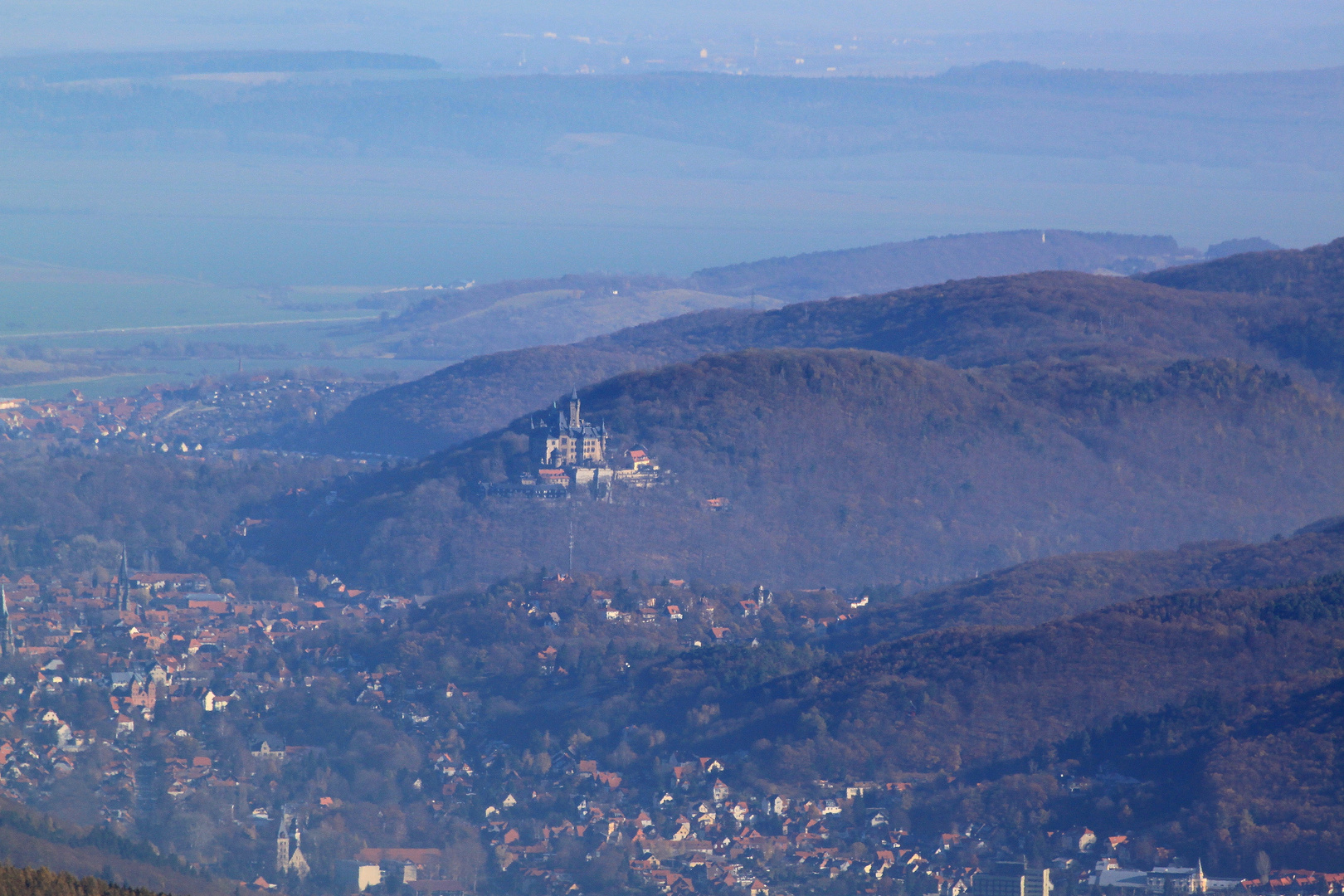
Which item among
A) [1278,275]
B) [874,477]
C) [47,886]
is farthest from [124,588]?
[1278,275]

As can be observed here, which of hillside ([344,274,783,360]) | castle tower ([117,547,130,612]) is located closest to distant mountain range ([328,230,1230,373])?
hillside ([344,274,783,360])

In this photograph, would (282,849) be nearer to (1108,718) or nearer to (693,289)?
(1108,718)

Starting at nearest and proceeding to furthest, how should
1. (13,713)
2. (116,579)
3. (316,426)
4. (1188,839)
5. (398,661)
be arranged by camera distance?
(1188,839)
(13,713)
(398,661)
(116,579)
(316,426)

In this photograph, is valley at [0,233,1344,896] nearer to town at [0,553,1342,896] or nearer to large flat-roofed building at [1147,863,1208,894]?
town at [0,553,1342,896]

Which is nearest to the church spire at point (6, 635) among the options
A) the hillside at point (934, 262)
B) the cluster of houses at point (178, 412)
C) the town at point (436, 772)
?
the town at point (436, 772)

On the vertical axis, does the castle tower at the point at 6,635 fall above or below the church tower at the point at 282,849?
above

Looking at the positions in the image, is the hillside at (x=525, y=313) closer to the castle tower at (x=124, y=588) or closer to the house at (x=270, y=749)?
the castle tower at (x=124, y=588)

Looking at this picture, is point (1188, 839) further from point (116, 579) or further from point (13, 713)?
point (116, 579)

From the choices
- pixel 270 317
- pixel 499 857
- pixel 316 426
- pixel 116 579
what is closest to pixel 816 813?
pixel 499 857
